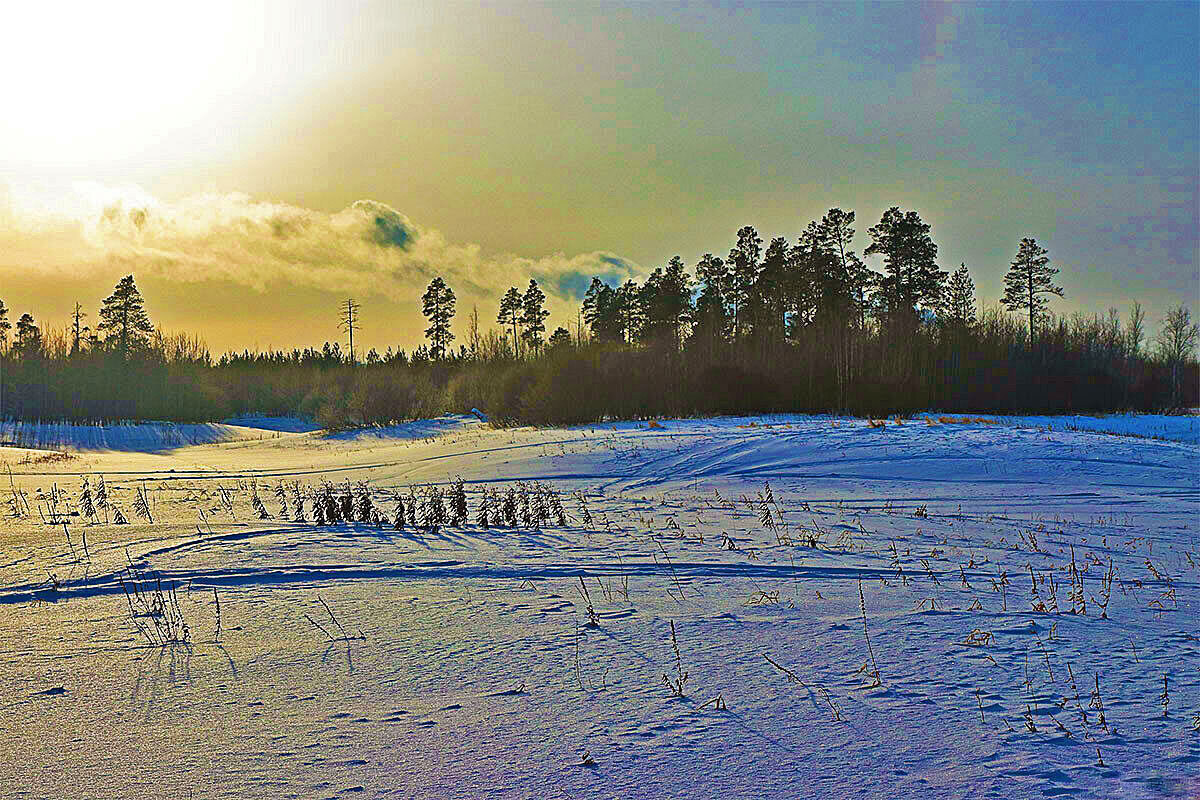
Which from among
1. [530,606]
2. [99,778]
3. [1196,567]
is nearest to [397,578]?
[530,606]

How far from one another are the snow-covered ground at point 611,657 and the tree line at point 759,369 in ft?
62.3

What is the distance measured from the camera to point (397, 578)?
23.2 ft

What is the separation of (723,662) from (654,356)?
26607mm

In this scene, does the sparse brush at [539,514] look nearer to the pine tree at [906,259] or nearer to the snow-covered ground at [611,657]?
the snow-covered ground at [611,657]

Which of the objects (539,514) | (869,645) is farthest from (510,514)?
(869,645)

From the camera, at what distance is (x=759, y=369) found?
100 feet

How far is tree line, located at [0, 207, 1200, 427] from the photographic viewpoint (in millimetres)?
30219

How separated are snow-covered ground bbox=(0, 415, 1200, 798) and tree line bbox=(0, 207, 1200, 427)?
19.0 m

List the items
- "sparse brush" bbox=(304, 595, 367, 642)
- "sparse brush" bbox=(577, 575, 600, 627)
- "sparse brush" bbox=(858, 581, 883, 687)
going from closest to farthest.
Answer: "sparse brush" bbox=(858, 581, 883, 687), "sparse brush" bbox=(304, 595, 367, 642), "sparse brush" bbox=(577, 575, 600, 627)

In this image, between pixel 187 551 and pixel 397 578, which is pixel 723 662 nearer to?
pixel 397 578

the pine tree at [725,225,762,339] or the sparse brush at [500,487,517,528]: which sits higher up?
the pine tree at [725,225,762,339]

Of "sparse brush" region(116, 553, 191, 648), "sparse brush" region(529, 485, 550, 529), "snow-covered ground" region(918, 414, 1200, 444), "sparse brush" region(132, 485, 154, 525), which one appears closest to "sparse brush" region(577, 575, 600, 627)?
"sparse brush" region(116, 553, 191, 648)

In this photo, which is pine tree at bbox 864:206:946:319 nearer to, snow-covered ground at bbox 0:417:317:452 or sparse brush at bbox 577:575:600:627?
snow-covered ground at bbox 0:417:317:452

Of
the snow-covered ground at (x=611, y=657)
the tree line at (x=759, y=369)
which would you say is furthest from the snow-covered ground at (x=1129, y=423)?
the snow-covered ground at (x=611, y=657)
